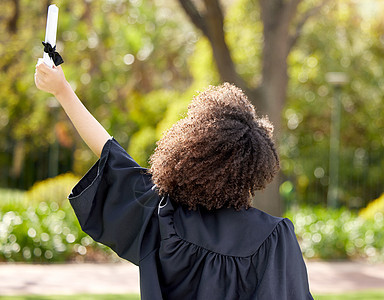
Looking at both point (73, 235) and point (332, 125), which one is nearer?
point (73, 235)

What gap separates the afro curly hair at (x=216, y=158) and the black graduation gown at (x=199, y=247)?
5 centimetres

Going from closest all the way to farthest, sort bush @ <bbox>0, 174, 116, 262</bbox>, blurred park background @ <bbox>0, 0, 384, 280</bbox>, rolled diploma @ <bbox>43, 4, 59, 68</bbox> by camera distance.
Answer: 1. rolled diploma @ <bbox>43, 4, 59, 68</bbox>
2. bush @ <bbox>0, 174, 116, 262</bbox>
3. blurred park background @ <bbox>0, 0, 384, 280</bbox>

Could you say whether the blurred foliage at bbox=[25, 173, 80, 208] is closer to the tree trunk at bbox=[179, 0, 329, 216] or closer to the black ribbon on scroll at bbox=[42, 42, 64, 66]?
the tree trunk at bbox=[179, 0, 329, 216]

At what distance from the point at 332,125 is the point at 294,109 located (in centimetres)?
127

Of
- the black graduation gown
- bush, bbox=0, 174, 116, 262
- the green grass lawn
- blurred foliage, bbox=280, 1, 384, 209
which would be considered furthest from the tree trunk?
blurred foliage, bbox=280, 1, 384, 209

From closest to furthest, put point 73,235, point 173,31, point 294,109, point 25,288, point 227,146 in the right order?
point 227,146 → point 25,288 → point 73,235 → point 294,109 → point 173,31

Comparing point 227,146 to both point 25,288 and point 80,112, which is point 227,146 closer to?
point 80,112

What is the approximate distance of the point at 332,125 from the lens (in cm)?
1623

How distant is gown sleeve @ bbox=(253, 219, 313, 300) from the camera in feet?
5.46

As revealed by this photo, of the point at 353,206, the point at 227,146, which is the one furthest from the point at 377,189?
the point at 227,146

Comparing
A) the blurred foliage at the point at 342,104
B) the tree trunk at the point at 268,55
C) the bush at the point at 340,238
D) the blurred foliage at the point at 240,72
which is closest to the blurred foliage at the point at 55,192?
Result: the blurred foliage at the point at 240,72

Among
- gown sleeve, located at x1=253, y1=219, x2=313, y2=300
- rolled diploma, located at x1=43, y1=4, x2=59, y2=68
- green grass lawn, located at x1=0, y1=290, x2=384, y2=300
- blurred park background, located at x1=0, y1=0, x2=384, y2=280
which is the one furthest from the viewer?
blurred park background, located at x1=0, y1=0, x2=384, y2=280

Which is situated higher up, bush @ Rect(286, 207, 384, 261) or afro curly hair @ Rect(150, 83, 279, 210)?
bush @ Rect(286, 207, 384, 261)

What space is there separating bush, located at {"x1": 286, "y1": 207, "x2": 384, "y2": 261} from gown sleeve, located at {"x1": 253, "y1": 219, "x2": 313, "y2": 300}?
7.31m
